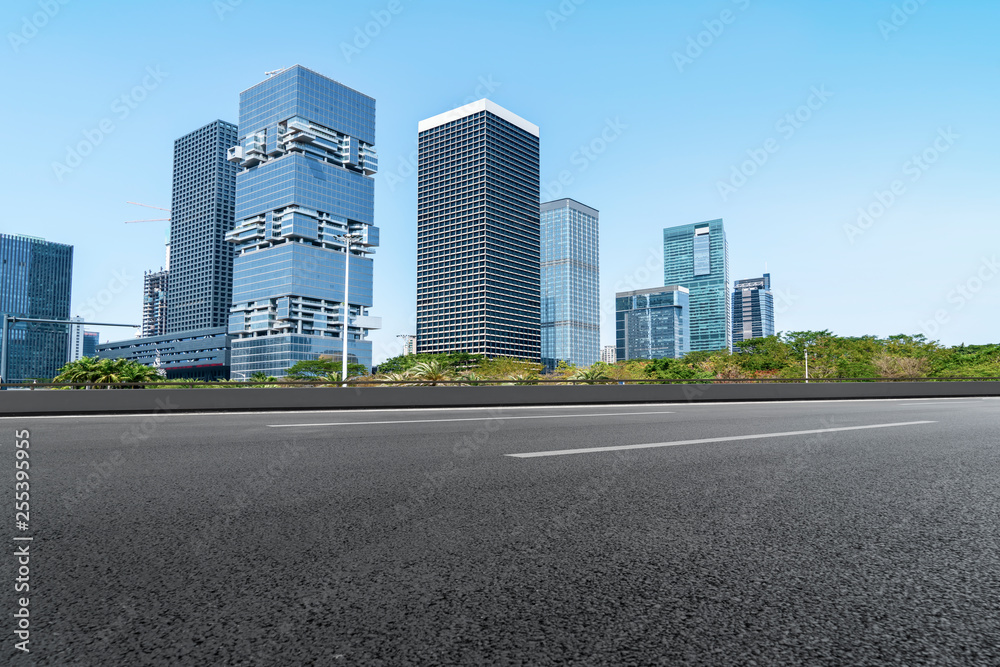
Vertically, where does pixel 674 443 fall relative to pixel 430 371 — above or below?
below

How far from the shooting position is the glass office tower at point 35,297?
568 feet

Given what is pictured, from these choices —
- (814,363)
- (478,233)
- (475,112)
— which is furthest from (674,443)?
(475,112)

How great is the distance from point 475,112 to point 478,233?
36.6m

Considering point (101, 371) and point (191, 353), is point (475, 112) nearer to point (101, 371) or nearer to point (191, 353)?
point (191, 353)

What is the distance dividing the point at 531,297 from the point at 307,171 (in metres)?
77.3

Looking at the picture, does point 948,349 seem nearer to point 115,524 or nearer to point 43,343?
point 115,524

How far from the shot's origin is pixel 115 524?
346 centimetres

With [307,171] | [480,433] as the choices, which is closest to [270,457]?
[480,433]

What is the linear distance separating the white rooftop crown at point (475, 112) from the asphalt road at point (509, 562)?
608ft

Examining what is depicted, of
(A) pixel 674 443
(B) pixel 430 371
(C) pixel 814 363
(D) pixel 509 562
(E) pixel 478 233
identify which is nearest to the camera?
(D) pixel 509 562

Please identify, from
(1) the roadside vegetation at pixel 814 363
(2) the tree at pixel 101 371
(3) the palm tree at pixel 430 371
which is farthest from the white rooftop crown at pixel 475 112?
(3) the palm tree at pixel 430 371

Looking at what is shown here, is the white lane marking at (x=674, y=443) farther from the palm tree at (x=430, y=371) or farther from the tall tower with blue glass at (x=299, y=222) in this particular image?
the tall tower with blue glass at (x=299, y=222)

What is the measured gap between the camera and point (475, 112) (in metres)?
180

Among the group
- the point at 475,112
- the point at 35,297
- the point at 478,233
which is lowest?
the point at 35,297
